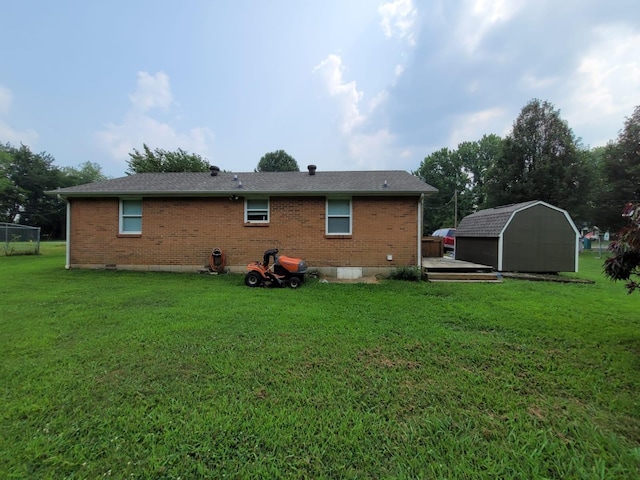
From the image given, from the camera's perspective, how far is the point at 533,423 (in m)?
2.14

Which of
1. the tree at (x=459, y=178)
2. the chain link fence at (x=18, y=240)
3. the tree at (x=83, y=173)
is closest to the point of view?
the chain link fence at (x=18, y=240)

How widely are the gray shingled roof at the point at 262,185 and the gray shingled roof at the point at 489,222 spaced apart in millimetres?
3523

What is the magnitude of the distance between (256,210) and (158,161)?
24221 millimetres

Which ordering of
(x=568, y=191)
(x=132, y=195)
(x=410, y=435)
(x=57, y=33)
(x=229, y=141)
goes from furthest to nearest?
1. (x=568, y=191)
2. (x=229, y=141)
3. (x=57, y=33)
4. (x=132, y=195)
5. (x=410, y=435)

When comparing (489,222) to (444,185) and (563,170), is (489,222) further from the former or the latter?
(444,185)

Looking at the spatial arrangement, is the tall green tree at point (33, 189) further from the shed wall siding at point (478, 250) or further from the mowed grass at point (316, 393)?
the shed wall siding at point (478, 250)

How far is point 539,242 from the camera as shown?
980cm

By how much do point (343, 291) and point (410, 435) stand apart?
491 centimetres

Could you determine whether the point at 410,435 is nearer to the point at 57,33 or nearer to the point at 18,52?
the point at 57,33

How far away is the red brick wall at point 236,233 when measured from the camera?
29.2 ft

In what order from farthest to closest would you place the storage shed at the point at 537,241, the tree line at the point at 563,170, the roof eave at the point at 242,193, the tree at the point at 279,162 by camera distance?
the tree at the point at 279,162
the tree line at the point at 563,170
the storage shed at the point at 537,241
the roof eave at the point at 242,193

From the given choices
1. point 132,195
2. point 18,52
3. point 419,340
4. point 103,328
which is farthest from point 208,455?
point 18,52

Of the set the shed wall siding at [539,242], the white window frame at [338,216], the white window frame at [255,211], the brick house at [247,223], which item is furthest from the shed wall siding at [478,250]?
the white window frame at [255,211]

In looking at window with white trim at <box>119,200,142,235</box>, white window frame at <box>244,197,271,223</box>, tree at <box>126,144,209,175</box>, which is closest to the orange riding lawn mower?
white window frame at <box>244,197,271,223</box>
